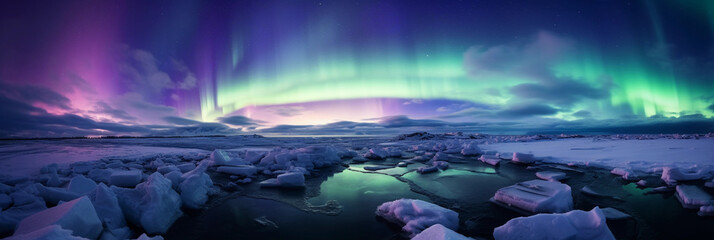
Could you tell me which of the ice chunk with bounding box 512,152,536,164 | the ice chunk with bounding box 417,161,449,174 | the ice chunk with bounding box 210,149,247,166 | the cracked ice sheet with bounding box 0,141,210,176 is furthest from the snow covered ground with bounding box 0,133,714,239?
the cracked ice sheet with bounding box 0,141,210,176

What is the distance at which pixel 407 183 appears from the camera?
582 cm

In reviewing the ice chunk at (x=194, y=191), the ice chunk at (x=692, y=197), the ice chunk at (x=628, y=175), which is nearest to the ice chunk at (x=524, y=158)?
the ice chunk at (x=628, y=175)

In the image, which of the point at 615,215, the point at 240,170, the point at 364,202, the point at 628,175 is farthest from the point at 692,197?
the point at 240,170

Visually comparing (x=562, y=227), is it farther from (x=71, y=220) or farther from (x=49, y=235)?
(x=71, y=220)

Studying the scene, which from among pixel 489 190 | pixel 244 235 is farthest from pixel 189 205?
pixel 489 190

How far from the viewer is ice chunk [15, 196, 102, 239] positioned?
212 centimetres

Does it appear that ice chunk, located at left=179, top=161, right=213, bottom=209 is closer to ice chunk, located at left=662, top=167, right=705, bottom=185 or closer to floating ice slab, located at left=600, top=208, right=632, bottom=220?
floating ice slab, located at left=600, top=208, right=632, bottom=220

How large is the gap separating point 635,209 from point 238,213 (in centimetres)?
587

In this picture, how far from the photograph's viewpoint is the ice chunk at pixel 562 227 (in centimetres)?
223

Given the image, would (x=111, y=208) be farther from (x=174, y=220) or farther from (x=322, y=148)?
(x=322, y=148)

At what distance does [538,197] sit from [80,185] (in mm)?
6867

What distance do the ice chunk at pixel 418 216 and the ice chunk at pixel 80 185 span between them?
4.52 meters

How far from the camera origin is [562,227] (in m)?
2.27

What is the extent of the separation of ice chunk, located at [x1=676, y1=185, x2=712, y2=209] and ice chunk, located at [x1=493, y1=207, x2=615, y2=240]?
9.11 feet
